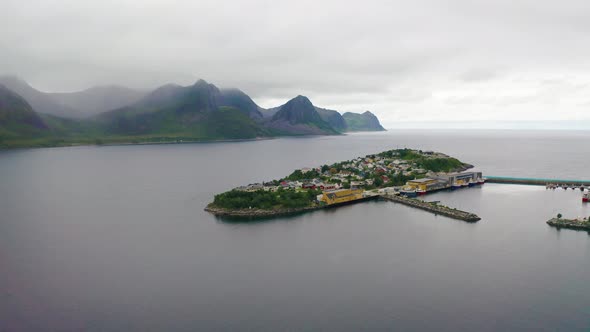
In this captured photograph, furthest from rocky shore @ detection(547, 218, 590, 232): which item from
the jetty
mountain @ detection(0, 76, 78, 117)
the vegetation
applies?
mountain @ detection(0, 76, 78, 117)

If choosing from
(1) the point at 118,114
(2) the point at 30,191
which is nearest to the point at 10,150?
(1) the point at 118,114

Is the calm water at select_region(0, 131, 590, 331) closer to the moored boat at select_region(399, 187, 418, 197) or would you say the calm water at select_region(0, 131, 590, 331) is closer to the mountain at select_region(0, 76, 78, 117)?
the moored boat at select_region(399, 187, 418, 197)

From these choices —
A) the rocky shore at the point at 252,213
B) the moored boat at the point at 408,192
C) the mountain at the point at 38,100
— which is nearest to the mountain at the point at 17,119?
the mountain at the point at 38,100

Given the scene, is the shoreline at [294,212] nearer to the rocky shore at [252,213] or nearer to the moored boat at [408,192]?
the rocky shore at [252,213]

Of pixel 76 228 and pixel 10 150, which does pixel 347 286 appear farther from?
pixel 10 150

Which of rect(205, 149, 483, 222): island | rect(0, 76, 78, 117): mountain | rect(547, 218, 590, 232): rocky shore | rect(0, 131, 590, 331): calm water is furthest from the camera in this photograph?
rect(0, 76, 78, 117): mountain
